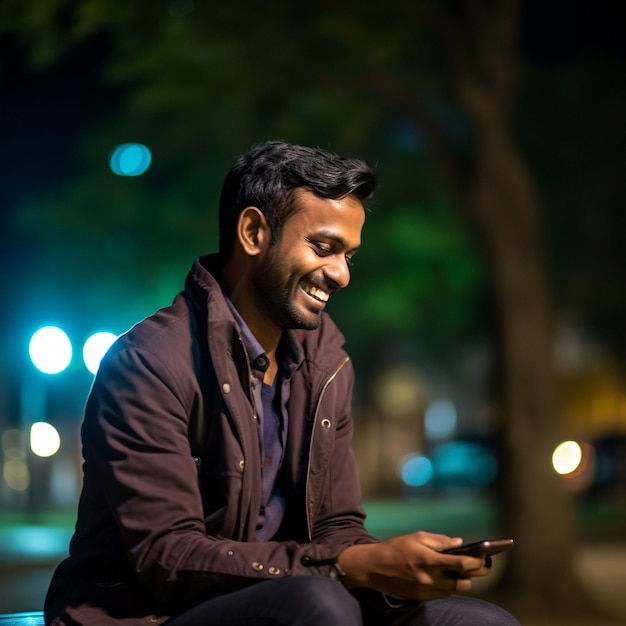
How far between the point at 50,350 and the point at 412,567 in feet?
44.9

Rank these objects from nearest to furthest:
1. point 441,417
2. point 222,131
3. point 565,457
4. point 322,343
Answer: point 322,343 < point 565,457 < point 222,131 < point 441,417

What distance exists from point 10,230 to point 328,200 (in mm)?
16626

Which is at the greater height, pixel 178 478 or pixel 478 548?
pixel 178 478

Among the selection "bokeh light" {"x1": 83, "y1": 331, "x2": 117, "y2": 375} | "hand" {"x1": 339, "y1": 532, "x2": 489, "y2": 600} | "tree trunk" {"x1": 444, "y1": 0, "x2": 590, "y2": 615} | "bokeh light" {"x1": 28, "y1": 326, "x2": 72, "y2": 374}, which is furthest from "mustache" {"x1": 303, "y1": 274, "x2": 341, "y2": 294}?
"bokeh light" {"x1": 28, "y1": 326, "x2": 72, "y2": 374}

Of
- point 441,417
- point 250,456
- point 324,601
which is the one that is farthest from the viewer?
point 441,417

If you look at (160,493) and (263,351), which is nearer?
(160,493)

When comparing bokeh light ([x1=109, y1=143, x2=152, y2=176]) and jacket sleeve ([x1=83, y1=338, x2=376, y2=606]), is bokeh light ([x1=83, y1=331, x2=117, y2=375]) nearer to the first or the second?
bokeh light ([x1=109, y1=143, x2=152, y2=176])

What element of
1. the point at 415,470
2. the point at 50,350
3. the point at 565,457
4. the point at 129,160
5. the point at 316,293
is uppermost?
the point at 129,160

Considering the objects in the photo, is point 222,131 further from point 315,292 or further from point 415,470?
point 415,470

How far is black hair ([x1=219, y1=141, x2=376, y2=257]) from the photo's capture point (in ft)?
10.1

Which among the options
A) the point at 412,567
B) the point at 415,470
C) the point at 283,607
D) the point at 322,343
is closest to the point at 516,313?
the point at 322,343

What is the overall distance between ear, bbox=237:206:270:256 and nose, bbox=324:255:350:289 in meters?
0.15

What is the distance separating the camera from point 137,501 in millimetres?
2736

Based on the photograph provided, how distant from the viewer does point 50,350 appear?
1598 cm
